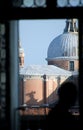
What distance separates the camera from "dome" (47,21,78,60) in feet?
148

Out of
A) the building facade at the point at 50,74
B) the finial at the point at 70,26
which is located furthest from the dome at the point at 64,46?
the finial at the point at 70,26

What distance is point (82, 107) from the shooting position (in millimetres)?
3740

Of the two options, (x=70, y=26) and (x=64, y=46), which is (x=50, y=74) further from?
(x=70, y=26)

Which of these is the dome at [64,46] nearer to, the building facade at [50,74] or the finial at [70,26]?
the building facade at [50,74]

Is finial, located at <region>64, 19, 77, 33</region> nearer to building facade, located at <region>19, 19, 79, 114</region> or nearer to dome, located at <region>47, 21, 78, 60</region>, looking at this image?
building facade, located at <region>19, 19, 79, 114</region>

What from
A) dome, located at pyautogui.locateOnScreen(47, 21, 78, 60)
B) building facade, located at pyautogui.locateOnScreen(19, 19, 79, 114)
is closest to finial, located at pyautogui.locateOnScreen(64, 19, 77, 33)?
building facade, located at pyautogui.locateOnScreen(19, 19, 79, 114)

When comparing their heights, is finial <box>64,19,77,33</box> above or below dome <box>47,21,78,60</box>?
above

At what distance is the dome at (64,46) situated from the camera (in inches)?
1774

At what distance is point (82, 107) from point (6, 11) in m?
1.09

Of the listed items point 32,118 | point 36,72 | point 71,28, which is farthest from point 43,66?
point 32,118

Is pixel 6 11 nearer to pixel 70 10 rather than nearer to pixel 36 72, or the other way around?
pixel 70 10

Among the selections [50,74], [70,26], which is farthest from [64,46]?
[70,26]

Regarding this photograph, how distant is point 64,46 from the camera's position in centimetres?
4625

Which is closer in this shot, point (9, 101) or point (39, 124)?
point (9, 101)
